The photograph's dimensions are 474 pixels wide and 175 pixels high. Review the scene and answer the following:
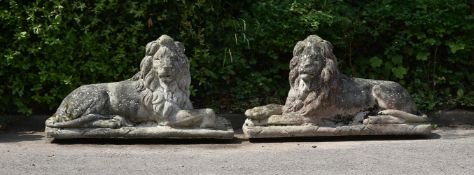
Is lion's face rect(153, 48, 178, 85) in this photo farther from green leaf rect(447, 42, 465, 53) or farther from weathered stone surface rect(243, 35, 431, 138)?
green leaf rect(447, 42, 465, 53)

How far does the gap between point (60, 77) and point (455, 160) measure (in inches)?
190

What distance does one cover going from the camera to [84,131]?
8.70 m

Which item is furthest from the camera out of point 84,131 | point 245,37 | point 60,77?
point 245,37

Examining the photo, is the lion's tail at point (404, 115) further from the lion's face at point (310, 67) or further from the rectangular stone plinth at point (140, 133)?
the rectangular stone plinth at point (140, 133)

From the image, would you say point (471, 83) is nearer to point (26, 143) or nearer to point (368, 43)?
point (368, 43)

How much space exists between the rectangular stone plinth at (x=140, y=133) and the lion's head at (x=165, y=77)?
210 mm

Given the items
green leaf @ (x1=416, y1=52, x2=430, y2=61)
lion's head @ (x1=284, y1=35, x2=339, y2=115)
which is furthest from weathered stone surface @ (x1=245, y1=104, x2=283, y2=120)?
green leaf @ (x1=416, y1=52, x2=430, y2=61)

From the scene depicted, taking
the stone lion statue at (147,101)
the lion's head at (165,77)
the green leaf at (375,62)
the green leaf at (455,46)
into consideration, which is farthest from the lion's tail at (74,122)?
the green leaf at (455,46)

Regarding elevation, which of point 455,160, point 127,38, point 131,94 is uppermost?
point 127,38

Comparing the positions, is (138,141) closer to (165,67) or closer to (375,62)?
(165,67)

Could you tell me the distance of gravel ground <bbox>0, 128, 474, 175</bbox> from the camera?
732 cm

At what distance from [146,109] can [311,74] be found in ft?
6.02

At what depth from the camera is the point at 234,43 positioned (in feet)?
35.5

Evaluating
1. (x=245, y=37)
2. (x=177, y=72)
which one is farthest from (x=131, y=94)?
(x=245, y=37)
